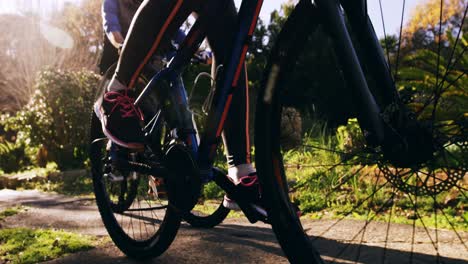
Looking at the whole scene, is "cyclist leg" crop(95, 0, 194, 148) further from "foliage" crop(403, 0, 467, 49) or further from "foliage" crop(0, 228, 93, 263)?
"foliage" crop(403, 0, 467, 49)

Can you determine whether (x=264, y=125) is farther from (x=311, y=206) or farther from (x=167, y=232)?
(x=311, y=206)

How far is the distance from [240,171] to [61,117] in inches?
295

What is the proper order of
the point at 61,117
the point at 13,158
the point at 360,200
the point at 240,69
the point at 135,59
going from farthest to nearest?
the point at 13,158 → the point at 61,117 → the point at 360,200 → the point at 135,59 → the point at 240,69

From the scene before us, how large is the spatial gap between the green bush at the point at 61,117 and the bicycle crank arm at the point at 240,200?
7.19 metres

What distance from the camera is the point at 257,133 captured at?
5.75ft

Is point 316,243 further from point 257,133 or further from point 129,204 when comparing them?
point 129,204

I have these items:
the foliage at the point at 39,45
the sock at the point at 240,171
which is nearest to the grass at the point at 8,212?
the sock at the point at 240,171

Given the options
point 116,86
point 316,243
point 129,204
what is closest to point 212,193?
point 129,204

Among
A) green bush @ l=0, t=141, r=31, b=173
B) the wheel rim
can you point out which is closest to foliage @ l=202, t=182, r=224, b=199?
the wheel rim

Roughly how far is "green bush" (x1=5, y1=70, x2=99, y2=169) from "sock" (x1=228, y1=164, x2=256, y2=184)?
7120 mm

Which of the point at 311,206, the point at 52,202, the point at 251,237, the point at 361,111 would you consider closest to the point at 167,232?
the point at 251,237

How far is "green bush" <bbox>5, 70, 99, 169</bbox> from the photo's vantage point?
901 cm

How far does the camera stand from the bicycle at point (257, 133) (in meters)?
1.56

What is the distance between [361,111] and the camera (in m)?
1.57
